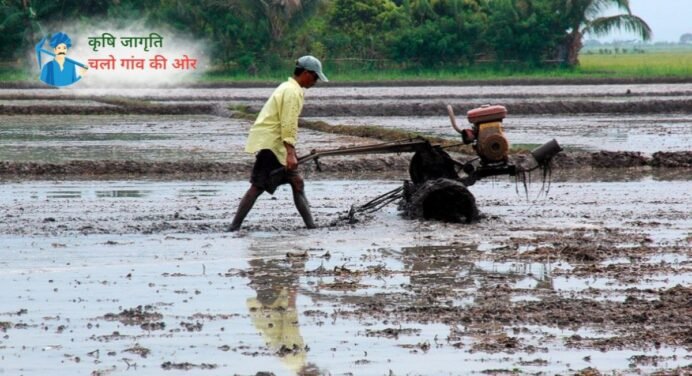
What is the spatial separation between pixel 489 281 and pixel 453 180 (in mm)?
2595

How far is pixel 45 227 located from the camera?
9969 mm

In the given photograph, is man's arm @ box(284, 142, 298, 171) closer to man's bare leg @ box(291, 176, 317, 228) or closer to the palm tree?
man's bare leg @ box(291, 176, 317, 228)

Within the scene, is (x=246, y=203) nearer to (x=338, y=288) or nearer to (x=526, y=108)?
(x=338, y=288)

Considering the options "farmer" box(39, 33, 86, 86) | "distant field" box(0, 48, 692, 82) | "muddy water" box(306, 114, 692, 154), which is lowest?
"muddy water" box(306, 114, 692, 154)

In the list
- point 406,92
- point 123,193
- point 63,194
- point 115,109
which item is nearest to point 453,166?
point 123,193

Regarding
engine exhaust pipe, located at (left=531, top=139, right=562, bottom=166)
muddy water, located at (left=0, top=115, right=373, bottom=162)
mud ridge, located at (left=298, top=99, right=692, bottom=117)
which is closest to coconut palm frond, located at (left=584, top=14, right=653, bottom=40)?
mud ridge, located at (left=298, top=99, right=692, bottom=117)

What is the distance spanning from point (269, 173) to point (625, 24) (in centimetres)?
3457

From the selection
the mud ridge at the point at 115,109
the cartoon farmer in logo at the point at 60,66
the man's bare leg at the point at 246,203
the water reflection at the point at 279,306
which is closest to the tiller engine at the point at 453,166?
the man's bare leg at the point at 246,203

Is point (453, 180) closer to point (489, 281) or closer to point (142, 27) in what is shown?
point (489, 281)

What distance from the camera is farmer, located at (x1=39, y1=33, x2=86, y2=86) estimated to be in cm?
4038

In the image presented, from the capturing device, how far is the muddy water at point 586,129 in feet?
59.5

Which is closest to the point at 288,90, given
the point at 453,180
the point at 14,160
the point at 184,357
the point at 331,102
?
the point at 453,180

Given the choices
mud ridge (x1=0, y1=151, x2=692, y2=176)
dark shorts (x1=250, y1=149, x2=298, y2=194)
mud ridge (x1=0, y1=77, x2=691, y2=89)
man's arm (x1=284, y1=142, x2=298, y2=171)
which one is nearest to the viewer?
man's arm (x1=284, y1=142, x2=298, y2=171)

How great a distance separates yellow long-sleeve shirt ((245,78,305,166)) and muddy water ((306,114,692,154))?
823 cm
